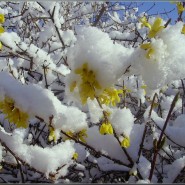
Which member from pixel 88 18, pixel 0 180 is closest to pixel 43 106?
pixel 0 180

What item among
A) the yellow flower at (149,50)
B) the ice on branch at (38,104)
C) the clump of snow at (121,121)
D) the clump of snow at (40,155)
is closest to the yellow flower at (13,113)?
the ice on branch at (38,104)

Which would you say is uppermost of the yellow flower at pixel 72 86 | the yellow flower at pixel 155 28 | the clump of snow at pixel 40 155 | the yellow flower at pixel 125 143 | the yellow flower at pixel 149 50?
the yellow flower at pixel 155 28

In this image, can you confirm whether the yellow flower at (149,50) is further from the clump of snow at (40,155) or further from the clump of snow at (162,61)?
the clump of snow at (40,155)

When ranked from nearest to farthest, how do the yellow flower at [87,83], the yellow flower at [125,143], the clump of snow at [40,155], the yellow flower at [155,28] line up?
the yellow flower at [87,83] → the yellow flower at [155,28] → the yellow flower at [125,143] → the clump of snow at [40,155]

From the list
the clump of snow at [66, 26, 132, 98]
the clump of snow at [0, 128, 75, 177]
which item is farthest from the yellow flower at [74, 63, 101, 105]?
the clump of snow at [0, 128, 75, 177]

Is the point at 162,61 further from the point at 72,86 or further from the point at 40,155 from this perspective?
the point at 40,155

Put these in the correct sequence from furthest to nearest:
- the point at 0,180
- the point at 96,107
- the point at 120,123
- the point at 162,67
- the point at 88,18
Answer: the point at 88,18 → the point at 0,180 → the point at 120,123 → the point at 96,107 → the point at 162,67

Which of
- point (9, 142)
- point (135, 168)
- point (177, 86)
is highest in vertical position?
point (177, 86)

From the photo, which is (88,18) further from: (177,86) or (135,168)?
(135,168)

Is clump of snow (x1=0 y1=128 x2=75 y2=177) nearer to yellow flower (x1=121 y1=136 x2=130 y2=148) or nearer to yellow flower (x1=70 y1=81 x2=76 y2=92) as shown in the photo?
yellow flower (x1=121 y1=136 x2=130 y2=148)
